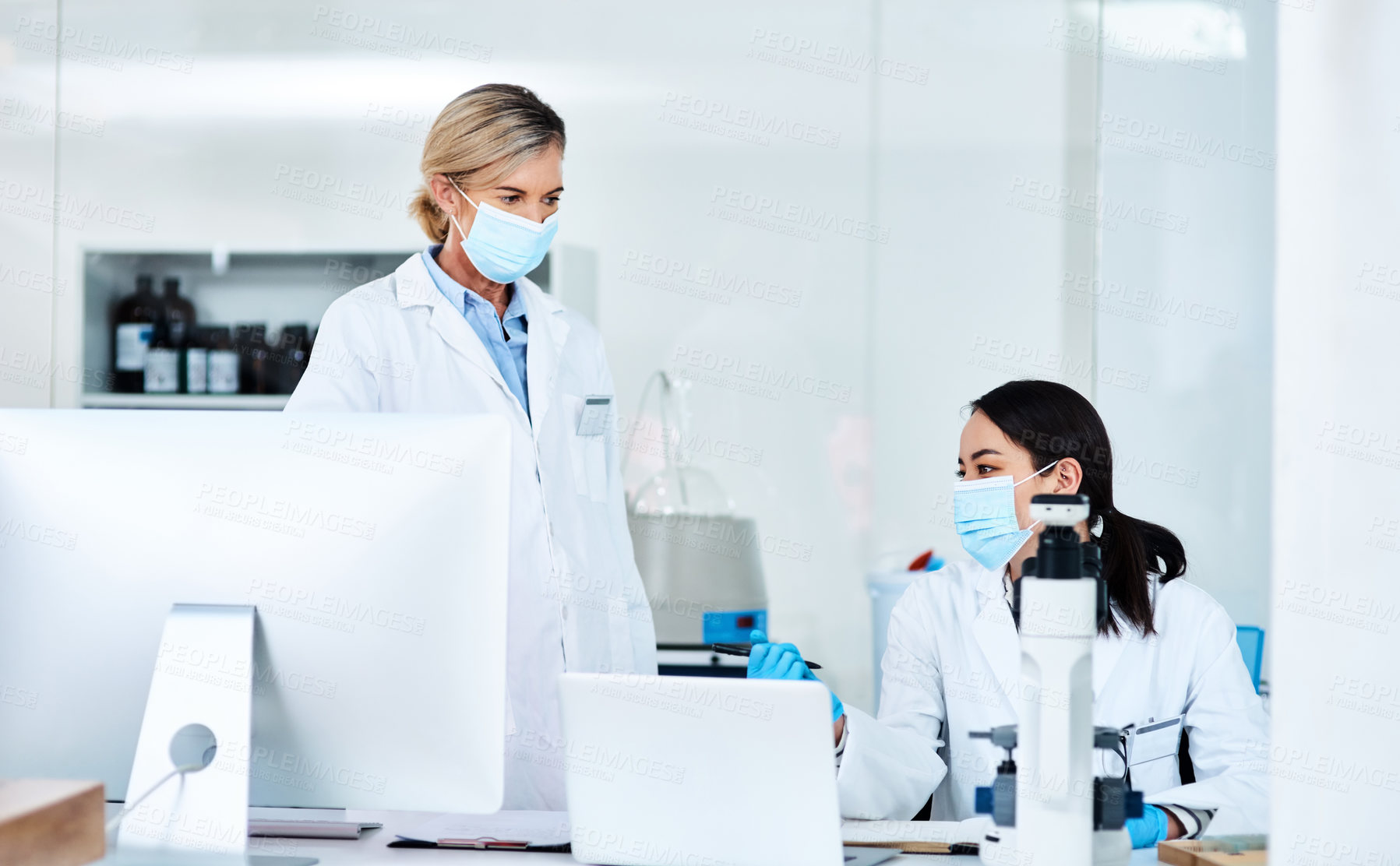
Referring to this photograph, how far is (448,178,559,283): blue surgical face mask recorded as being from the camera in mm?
1927

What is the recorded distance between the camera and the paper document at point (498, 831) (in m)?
1.28

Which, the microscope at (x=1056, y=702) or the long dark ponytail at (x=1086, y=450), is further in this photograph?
the long dark ponytail at (x=1086, y=450)

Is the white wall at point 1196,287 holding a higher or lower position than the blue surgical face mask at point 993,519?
higher

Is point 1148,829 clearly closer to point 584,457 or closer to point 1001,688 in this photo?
point 1001,688

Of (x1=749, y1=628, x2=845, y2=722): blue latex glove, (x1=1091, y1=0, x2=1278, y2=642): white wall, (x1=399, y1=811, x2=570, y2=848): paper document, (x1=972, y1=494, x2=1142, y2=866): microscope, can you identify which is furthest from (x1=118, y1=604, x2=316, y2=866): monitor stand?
(x1=1091, y1=0, x2=1278, y2=642): white wall

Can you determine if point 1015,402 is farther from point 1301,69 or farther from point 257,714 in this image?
point 257,714

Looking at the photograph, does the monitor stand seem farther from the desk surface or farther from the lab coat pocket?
the lab coat pocket

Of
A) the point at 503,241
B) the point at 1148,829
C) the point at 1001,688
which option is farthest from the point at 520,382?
the point at 1148,829

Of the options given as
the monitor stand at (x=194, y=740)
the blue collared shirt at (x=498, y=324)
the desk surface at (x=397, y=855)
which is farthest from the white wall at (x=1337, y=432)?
the blue collared shirt at (x=498, y=324)

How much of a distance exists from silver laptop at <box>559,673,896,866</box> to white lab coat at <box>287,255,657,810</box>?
27.6 inches

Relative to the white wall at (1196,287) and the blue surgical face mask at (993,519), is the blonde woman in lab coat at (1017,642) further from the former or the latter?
the white wall at (1196,287)

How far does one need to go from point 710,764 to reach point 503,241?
1.07 metres

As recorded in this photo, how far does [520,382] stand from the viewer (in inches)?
79.5

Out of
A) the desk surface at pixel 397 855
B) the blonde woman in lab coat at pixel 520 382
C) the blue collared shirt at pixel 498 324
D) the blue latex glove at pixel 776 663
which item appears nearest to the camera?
the desk surface at pixel 397 855
